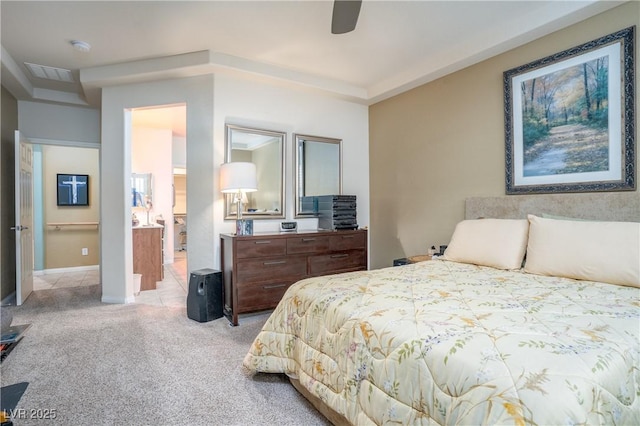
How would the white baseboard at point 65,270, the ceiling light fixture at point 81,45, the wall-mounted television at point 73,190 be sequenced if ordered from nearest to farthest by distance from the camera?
the ceiling light fixture at point 81,45 < the white baseboard at point 65,270 < the wall-mounted television at point 73,190

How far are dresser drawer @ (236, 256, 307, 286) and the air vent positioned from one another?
3.14 metres

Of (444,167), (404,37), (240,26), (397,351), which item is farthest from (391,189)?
(397,351)

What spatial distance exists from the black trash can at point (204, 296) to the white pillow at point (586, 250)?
271cm

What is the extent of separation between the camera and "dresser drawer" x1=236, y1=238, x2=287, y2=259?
3157mm

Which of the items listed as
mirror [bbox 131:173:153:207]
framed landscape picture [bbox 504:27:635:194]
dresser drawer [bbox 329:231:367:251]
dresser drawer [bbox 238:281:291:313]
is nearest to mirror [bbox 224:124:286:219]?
dresser drawer [bbox 329:231:367:251]

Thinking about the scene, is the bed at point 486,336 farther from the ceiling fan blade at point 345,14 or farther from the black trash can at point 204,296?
the ceiling fan blade at point 345,14

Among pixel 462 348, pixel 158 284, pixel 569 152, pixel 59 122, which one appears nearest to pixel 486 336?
pixel 462 348

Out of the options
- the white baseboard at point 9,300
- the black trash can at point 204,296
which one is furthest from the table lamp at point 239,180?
the white baseboard at point 9,300

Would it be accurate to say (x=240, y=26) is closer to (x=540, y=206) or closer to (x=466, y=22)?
(x=466, y=22)

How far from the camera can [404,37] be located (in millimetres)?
3129

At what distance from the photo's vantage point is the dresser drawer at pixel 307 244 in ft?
11.2

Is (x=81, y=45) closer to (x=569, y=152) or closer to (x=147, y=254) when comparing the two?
Answer: (x=147, y=254)

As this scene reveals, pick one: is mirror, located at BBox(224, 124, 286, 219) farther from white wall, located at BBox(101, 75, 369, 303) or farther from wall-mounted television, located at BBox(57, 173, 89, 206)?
wall-mounted television, located at BBox(57, 173, 89, 206)

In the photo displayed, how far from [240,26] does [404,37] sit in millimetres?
1515
